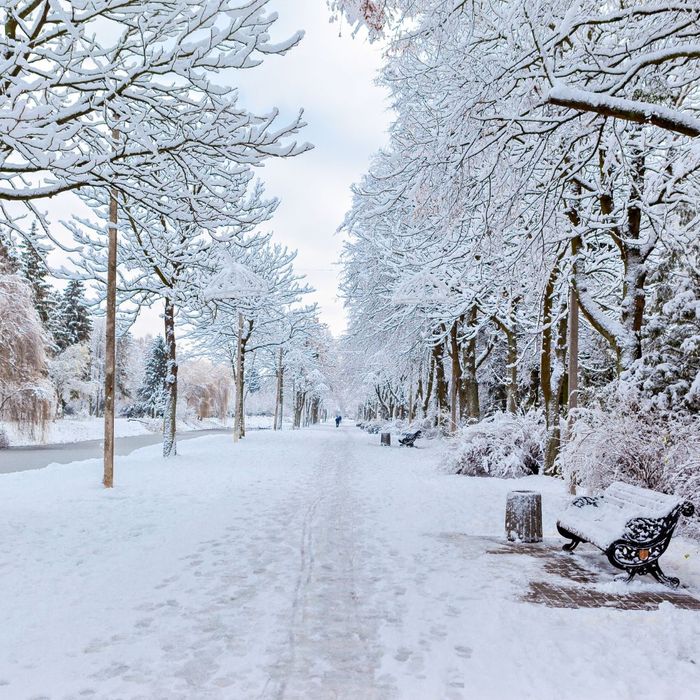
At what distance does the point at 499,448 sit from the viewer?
14594mm

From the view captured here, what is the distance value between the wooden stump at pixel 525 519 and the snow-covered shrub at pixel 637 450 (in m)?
1.65

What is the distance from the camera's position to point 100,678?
11.8 ft

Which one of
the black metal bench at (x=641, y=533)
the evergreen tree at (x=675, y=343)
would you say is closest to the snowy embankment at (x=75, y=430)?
the evergreen tree at (x=675, y=343)

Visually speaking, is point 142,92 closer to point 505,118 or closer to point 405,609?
point 505,118

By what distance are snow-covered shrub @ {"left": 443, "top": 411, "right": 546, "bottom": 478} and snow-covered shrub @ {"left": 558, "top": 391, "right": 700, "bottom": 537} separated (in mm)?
4677

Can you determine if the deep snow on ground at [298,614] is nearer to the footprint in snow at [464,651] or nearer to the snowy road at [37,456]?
the footprint in snow at [464,651]

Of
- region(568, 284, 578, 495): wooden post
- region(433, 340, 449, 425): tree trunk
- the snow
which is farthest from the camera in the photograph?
region(433, 340, 449, 425): tree trunk

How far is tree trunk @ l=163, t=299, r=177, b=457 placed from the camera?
56.4 ft

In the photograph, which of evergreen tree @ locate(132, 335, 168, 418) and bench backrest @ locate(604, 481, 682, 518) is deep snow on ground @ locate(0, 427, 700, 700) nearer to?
bench backrest @ locate(604, 481, 682, 518)

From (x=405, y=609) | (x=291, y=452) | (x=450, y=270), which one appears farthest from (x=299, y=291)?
(x=405, y=609)

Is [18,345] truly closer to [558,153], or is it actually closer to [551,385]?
[551,385]

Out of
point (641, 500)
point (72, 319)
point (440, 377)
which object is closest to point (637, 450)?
point (641, 500)

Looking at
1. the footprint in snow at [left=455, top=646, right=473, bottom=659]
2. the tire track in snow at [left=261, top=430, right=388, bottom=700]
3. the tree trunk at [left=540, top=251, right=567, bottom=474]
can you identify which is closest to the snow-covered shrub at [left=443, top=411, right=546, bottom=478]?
the tree trunk at [left=540, top=251, right=567, bottom=474]

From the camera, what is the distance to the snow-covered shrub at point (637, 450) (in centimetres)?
773
